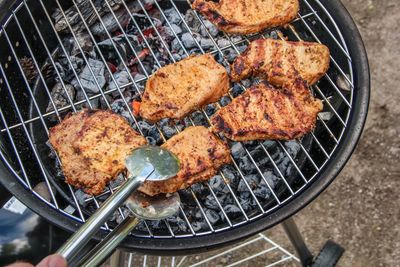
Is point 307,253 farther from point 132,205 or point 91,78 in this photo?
point 91,78

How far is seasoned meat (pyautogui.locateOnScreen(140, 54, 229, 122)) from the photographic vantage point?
2.33 m

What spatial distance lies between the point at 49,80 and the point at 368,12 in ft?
9.03

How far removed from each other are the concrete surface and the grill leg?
0.65 metres

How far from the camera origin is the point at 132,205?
197cm

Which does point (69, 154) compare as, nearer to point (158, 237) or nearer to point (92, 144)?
point (92, 144)

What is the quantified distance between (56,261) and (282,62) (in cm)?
144

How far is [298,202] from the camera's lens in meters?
2.05

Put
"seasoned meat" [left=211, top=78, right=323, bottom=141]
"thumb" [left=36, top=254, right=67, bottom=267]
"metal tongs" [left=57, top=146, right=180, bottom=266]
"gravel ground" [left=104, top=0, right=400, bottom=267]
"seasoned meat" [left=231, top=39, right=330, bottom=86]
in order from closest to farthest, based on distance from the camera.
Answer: "thumb" [left=36, top=254, right=67, bottom=267], "metal tongs" [left=57, top=146, right=180, bottom=266], "seasoned meat" [left=211, top=78, right=323, bottom=141], "seasoned meat" [left=231, top=39, right=330, bottom=86], "gravel ground" [left=104, top=0, right=400, bottom=267]

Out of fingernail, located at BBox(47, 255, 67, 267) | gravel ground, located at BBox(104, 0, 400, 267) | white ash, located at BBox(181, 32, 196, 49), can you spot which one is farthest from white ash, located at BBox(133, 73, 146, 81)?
gravel ground, located at BBox(104, 0, 400, 267)

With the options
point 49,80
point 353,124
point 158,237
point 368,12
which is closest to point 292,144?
point 353,124

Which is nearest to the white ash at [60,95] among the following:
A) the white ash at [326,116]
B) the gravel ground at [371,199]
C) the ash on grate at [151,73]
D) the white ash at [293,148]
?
the ash on grate at [151,73]

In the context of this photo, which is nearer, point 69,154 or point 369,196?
point 69,154

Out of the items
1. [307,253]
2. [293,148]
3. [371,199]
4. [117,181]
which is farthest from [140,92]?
[371,199]

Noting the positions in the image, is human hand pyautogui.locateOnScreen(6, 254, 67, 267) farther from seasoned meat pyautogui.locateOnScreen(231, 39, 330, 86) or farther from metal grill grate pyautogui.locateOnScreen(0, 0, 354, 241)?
seasoned meat pyautogui.locateOnScreen(231, 39, 330, 86)
